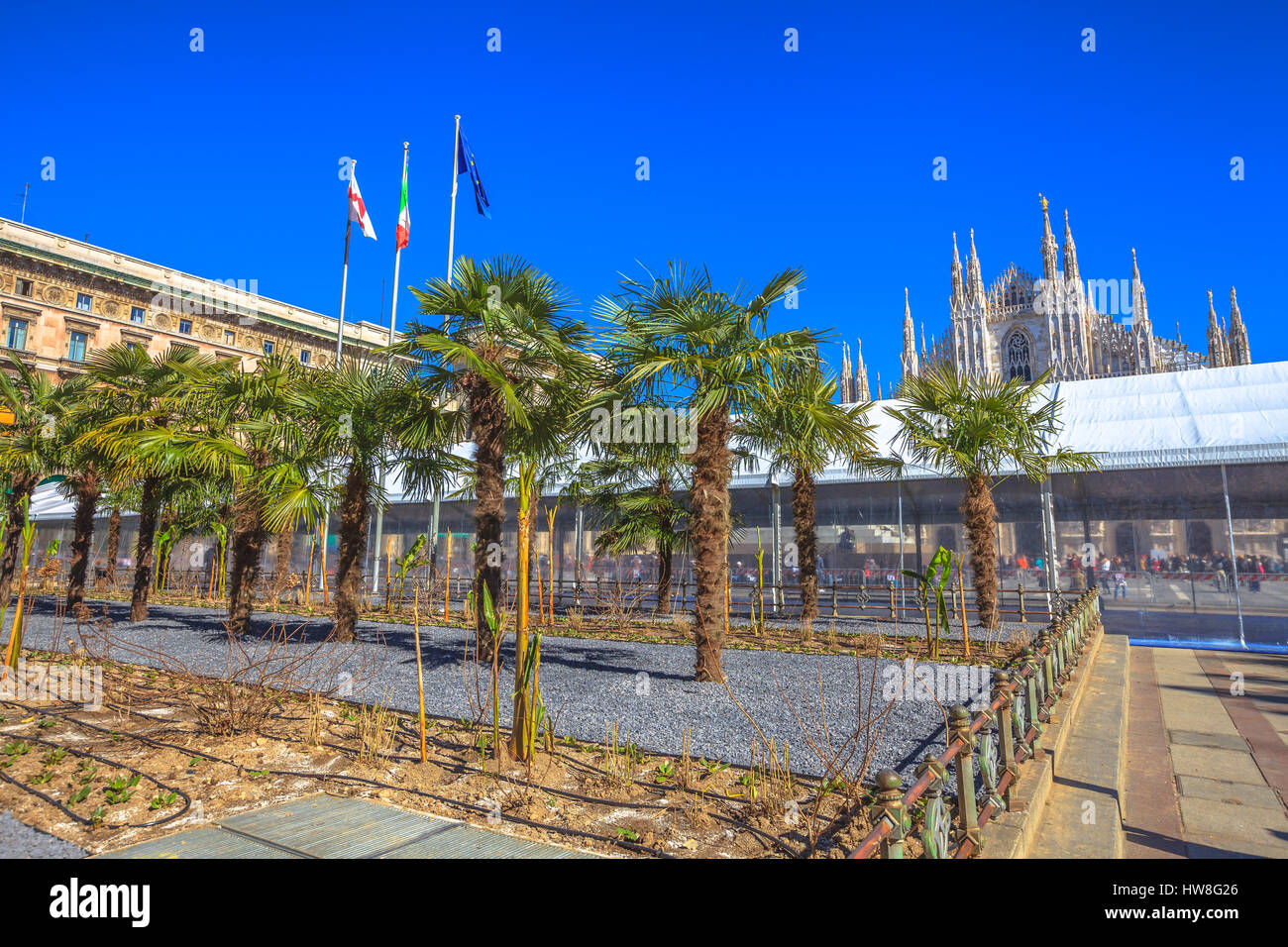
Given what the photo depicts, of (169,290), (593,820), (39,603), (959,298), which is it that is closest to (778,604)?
(593,820)

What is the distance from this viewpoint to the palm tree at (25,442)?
12.5 meters

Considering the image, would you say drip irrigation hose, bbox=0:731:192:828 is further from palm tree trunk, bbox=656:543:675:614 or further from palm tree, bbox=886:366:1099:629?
palm tree, bbox=886:366:1099:629

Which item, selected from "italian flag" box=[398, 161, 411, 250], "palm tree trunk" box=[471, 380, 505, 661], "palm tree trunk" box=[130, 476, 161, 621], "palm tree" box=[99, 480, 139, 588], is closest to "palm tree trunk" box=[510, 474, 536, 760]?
"palm tree trunk" box=[471, 380, 505, 661]

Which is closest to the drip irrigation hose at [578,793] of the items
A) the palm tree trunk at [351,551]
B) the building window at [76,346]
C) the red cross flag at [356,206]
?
the palm tree trunk at [351,551]

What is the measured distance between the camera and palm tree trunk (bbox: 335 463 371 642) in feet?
40.1

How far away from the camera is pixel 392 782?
483cm

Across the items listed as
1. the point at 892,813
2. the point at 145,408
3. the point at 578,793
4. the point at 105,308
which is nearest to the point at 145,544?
the point at 145,408

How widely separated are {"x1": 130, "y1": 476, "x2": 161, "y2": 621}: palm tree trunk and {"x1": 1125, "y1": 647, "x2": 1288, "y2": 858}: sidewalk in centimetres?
1736

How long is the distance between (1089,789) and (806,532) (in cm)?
1009

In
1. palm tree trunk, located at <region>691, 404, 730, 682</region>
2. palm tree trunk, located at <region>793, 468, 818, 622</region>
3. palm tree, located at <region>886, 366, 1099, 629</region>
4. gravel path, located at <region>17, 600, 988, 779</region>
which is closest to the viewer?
gravel path, located at <region>17, 600, 988, 779</region>

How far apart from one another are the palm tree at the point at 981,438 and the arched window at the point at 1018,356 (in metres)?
71.1

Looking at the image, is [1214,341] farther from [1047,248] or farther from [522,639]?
[522,639]

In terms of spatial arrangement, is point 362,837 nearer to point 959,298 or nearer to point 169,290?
point 169,290

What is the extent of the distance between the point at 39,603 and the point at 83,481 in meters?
7.35
